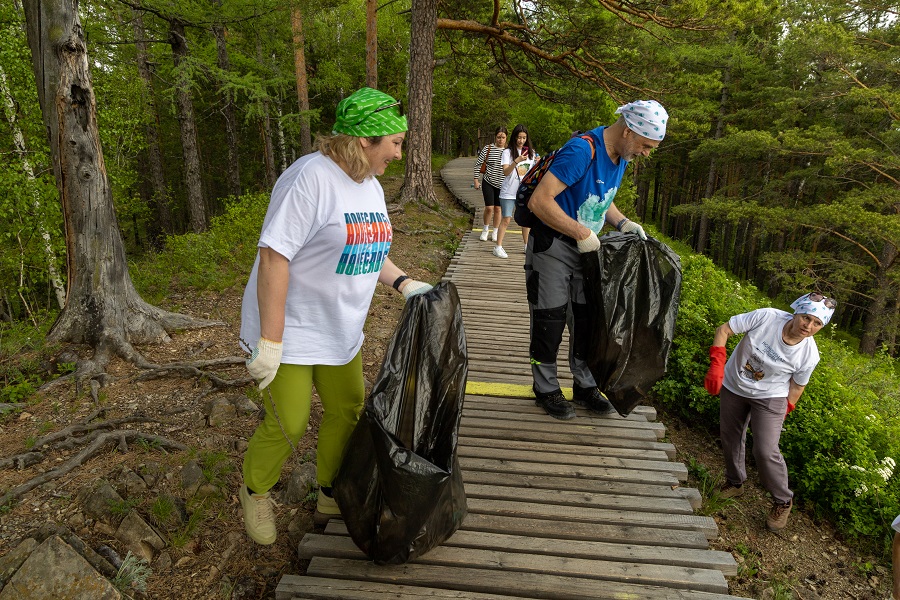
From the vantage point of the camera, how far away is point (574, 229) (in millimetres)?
2971

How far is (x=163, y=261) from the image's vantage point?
6.73 meters

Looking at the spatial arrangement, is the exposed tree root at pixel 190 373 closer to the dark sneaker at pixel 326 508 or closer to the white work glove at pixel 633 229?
the dark sneaker at pixel 326 508

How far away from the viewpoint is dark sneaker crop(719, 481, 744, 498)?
364 cm

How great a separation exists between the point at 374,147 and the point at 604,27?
9231mm

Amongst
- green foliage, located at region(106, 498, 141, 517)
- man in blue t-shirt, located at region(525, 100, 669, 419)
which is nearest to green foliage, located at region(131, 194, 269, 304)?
green foliage, located at region(106, 498, 141, 517)

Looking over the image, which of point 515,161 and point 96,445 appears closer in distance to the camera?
point 96,445

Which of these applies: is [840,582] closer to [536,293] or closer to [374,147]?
[536,293]

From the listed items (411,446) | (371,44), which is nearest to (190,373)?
(411,446)

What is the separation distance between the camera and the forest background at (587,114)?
4.58 meters

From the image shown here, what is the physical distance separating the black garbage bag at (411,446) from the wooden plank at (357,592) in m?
0.12

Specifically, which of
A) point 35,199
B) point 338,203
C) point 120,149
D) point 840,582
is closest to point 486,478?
point 338,203

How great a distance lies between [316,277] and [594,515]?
1886mm

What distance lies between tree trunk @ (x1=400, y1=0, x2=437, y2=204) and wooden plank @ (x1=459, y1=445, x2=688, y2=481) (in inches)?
314

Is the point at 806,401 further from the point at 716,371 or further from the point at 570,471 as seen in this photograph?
the point at 570,471
